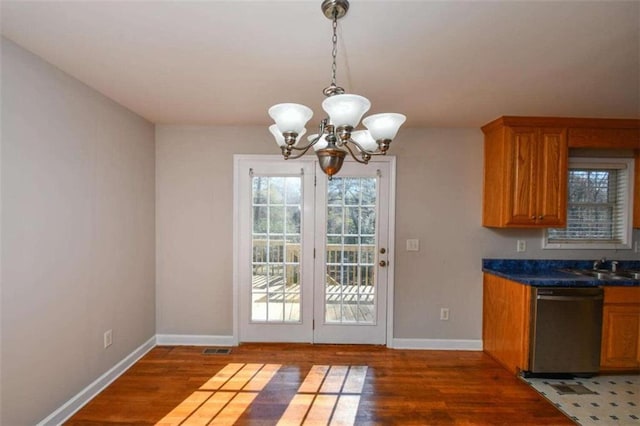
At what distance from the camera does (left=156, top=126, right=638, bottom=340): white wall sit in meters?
3.25

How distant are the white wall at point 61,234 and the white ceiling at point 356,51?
0.76 ft

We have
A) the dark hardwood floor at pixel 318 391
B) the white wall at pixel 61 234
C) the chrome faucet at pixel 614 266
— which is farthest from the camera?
the chrome faucet at pixel 614 266

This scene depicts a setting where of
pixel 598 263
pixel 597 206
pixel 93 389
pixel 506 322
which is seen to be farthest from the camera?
pixel 597 206

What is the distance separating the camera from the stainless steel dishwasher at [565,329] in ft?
8.48

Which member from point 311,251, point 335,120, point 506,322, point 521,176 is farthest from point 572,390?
point 335,120

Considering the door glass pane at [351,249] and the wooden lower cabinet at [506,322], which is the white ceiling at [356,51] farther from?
the wooden lower cabinet at [506,322]

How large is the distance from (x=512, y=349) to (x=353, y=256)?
1702 mm

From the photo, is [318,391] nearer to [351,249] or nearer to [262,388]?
[262,388]

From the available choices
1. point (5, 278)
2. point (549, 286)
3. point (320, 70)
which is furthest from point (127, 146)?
point (549, 286)

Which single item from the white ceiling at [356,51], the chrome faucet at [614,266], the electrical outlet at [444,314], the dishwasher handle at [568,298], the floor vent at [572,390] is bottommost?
the floor vent at [572,390]

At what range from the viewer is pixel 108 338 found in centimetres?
254

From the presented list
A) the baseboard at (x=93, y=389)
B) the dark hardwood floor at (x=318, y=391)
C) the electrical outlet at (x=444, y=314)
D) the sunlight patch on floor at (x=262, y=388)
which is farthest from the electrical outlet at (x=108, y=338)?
the electrical outlet at (x=444, y=314)

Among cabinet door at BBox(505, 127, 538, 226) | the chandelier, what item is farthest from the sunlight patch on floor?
cabinet door at BBox(505, 127, 538, 226)

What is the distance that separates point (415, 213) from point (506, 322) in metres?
1.35
